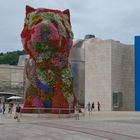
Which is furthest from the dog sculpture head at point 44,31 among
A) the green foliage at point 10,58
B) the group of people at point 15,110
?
the green foliage at point 10,58

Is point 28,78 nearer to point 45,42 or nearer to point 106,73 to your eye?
point 45,42

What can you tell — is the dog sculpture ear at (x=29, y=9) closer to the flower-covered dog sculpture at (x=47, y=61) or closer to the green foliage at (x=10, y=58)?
the flower-covered dog sculpture at (x=47, y=61)

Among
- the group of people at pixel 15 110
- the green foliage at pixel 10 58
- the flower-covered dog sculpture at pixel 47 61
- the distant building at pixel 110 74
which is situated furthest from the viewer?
the green foliage at pixel 10 58

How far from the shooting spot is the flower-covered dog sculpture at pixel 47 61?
29188 mm

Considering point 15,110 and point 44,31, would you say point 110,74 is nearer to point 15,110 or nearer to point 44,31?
point 15,110

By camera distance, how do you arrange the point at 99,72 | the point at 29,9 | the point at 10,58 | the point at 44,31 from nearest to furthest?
the point at 44,31
the point at 29,9
the point at 99,72
the point at 10,58

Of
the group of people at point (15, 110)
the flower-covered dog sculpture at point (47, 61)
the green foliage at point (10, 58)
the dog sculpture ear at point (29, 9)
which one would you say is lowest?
the group of people at point (15, 110)

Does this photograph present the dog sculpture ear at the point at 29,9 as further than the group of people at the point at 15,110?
Yes

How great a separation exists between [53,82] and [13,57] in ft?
402

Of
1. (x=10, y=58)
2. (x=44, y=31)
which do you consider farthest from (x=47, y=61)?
(x=10, y=58)

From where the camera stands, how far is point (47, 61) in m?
29.8

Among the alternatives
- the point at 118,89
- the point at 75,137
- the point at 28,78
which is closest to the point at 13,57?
the point at 118,89

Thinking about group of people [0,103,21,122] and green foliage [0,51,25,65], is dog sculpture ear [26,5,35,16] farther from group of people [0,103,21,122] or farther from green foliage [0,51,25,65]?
green foliage [0,51,25,65]

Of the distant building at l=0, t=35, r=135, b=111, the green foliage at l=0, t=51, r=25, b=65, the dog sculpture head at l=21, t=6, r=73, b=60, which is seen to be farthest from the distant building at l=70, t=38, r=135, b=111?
the green foliage at l=0, t=51, r=25, b=65
